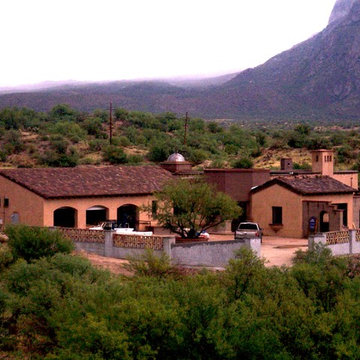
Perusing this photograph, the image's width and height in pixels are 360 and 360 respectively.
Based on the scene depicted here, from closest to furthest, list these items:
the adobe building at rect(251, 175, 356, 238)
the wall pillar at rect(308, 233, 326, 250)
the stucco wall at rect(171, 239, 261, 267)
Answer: the stucco wall at rect(171, 239, 261, 267) → the wall pillar at rect(308, 233, 326, 250) → the adobe building at rect(251, 175, 356, 238)

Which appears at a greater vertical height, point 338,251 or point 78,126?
point 78,126

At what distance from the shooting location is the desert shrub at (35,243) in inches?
1315

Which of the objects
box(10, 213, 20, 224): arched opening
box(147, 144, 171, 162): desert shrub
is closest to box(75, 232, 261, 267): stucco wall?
box(10, 213, 20, 224): arched opening

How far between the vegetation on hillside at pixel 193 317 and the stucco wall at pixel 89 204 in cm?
1726

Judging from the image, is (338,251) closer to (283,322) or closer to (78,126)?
(283,322)

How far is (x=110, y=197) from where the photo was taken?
1783 inches

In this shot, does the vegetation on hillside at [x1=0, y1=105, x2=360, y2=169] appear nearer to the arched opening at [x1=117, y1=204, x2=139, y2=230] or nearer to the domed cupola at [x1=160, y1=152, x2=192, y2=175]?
the domed cupola at [x1=160, y1=152, x2=192, y2=175]

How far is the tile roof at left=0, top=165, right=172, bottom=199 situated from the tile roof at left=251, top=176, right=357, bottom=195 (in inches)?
238

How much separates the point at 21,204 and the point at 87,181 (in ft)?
12.9

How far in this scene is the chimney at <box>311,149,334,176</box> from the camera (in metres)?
49.9

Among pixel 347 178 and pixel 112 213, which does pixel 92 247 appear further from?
pixel 347 178

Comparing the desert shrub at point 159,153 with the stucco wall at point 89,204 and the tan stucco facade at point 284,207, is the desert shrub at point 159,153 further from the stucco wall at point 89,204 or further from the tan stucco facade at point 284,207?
the tan stucco facade at point 284,207

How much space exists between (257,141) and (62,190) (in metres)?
55.9

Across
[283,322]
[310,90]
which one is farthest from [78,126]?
[283,322]
